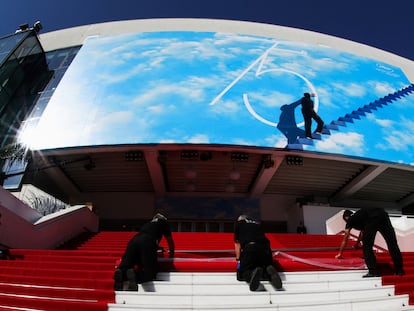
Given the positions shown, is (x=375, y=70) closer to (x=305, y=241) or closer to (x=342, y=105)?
(x=342, y=105)

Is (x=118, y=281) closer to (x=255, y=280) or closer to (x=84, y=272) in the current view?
(x=84, y=272)

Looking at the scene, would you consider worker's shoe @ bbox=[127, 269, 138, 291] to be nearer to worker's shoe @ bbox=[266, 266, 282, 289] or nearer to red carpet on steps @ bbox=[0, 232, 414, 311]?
red carpet on steps @ bbox=[0, 232, 414, 311]

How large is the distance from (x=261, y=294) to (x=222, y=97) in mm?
10528

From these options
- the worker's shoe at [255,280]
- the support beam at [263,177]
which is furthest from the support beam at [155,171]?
the worker's shoe at [255,280]

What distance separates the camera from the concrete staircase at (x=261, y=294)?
316 cm

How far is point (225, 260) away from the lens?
15.4ft

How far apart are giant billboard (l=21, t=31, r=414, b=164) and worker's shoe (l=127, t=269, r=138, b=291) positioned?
27.0ft

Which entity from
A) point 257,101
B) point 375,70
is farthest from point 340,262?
point 375,70

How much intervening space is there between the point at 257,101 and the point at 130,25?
10.0 meters

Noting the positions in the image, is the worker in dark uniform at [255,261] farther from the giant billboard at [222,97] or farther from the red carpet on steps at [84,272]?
the giant billboard at [222,97]

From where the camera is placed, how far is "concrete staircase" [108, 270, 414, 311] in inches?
124

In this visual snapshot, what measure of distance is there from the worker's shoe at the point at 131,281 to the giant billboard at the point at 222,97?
8.23 metres

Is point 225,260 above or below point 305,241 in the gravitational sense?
below

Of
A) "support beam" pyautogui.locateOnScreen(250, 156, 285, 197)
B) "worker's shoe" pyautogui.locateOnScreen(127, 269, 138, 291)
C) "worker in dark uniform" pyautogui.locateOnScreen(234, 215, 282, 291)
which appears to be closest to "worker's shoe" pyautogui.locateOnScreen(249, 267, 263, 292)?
"worker in dark uniform" pyautogui.locateOnScreen(234, 215, 282, 291)
